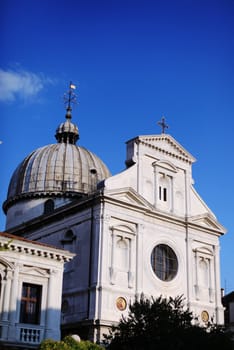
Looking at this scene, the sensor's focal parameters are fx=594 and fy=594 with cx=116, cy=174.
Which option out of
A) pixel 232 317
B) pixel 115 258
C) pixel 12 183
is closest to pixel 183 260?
pixel 115 258

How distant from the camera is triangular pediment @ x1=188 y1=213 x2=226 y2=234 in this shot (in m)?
38.4

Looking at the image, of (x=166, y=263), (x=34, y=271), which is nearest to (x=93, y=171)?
(x=166, y=263)

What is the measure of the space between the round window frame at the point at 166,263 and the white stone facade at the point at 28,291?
9608 millimetres

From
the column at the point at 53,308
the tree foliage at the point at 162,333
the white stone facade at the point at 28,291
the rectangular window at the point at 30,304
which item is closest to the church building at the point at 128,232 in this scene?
the column at the point at 53,308

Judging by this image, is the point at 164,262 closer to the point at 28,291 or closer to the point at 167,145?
the point at 167,145

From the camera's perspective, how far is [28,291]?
2606 centimetres

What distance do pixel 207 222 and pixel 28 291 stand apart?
16695 mm

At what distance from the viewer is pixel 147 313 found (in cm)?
2450

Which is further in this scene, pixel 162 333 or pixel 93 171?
pixel 93 171

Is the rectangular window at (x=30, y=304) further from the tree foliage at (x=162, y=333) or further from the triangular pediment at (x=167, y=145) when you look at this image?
the triangular pediment at (x=167, y=145)

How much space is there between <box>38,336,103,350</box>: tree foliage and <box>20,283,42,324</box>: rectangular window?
2.64 metres

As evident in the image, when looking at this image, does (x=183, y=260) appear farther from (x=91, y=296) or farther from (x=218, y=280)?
(x=91, y=296)

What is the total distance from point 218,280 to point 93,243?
33.3ft

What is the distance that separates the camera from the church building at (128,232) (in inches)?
1280
